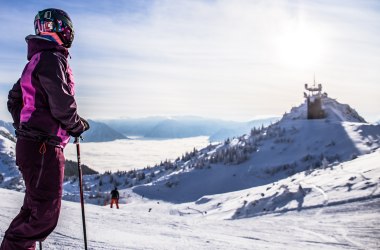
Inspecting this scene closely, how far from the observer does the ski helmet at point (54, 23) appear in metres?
3.83

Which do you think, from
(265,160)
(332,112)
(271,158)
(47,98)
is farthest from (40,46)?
(332,112)

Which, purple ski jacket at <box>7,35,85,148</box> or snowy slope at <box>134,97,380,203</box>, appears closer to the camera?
purple ski jacket at <box>7,35,85,148</box>

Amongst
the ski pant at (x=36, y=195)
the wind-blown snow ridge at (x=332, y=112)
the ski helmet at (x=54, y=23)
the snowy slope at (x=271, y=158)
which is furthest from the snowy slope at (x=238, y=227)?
the wind-blown snow ridge at (x=332, y=112)

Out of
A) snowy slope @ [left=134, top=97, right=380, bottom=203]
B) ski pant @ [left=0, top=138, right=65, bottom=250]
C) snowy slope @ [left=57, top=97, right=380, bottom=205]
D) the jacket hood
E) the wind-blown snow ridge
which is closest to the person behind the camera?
ski pant @ [left=0, top=138, right=65, bottom=250]

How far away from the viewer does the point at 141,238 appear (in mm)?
6203

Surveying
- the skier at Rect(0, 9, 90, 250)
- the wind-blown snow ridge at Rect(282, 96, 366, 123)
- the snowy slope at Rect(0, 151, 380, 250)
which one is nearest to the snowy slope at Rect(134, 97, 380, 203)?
the wind-blown snow ridge at Rect(282, 96, 366, 123)

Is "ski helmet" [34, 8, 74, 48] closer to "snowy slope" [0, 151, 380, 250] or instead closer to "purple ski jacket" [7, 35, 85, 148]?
"purple ski jacket" [7, 35, 85, 148]

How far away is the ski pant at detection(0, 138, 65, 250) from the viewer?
3.45 meters

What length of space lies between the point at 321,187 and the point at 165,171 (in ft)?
147

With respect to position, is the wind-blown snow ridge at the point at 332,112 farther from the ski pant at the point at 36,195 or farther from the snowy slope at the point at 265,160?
the ski pant at the point at 36,195

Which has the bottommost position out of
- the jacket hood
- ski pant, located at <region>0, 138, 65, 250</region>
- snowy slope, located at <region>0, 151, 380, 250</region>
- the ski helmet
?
snowy slope, located at <region>0, 151, 380, 250</region>

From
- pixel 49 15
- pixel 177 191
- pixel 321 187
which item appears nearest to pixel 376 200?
pixel 321 187

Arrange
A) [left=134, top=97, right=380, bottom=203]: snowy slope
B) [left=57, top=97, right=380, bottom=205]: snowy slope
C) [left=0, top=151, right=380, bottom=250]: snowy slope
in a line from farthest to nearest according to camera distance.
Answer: [left=134, top=97, right=380, bottom=203]: snowy slope < [left=57, top=97, right=380, bottom=205]: snowy slope < [left=0, top=151, right=380, bottom=250]: snowy slope

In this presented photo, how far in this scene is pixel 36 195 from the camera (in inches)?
136
